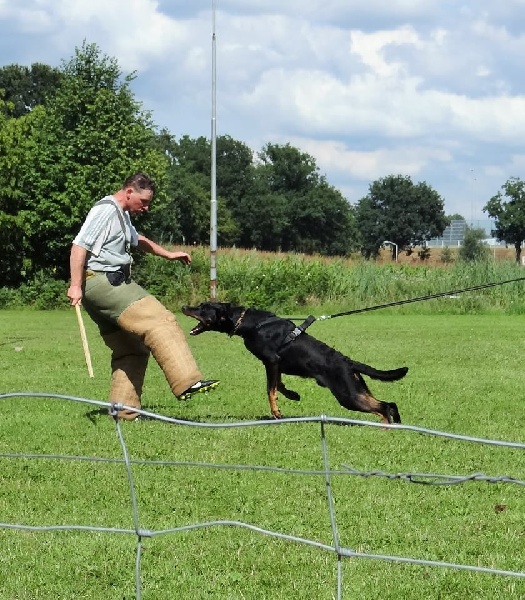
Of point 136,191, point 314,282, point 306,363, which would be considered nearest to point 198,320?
point 306,363

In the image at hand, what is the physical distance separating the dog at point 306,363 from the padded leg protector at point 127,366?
882 mm

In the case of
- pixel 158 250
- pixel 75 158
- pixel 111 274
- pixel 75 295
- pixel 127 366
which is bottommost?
pixel 127 366

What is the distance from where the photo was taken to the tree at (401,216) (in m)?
114

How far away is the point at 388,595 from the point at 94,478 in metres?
2.64

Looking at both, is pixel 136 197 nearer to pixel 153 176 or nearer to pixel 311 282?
pixel 311 282

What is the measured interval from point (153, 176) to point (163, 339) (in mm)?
32975

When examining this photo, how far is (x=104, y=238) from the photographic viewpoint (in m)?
7.89

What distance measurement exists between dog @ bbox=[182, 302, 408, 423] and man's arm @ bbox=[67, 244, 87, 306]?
4.91ft

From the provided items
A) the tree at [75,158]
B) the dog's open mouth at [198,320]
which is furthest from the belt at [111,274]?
the tree at [75,158]

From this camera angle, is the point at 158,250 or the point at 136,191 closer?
the point at 136,191

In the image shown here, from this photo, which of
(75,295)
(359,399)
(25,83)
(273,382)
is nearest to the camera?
(75,295)

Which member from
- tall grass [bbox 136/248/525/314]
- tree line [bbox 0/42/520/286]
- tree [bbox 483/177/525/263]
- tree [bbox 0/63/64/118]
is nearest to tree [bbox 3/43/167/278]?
tree line [bbox 0/42/520/286]

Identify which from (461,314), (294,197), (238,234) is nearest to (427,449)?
(461,314)

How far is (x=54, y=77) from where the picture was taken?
6919 centimetres
